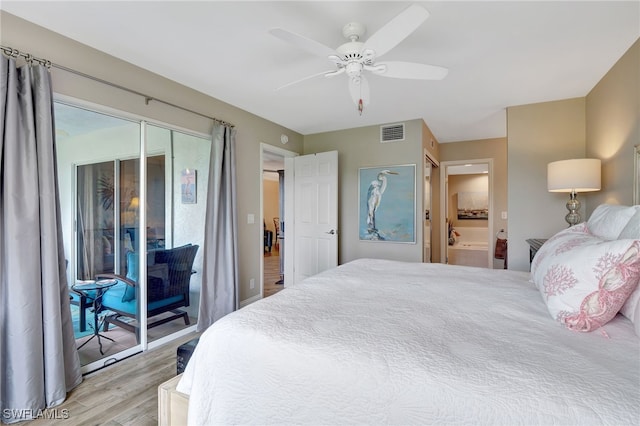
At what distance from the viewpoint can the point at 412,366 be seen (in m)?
0.92

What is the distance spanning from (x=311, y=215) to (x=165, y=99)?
237 centimetres

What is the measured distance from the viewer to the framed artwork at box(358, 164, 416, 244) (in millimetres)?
3943

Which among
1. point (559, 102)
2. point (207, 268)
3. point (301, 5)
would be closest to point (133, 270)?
point (207, 268)

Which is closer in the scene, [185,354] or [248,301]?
[185,354]

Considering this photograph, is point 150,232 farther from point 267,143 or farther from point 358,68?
point 358,68

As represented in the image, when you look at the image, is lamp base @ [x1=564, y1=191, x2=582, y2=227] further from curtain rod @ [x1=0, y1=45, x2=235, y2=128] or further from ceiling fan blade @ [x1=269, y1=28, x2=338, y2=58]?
curtain rod @ [x1=0, y1=45, x2=235, y2=128]

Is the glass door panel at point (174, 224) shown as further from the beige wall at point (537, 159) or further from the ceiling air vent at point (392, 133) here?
the beige wall at point (537, 159)

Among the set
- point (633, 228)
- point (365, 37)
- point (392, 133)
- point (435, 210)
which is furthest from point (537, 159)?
point (365, 37)

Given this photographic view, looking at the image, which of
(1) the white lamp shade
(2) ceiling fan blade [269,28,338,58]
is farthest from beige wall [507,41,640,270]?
(2) ceiling fan blade [269,28,338,58]

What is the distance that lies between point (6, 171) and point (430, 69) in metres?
2.65

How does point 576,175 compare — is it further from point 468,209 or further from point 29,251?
point 468,209

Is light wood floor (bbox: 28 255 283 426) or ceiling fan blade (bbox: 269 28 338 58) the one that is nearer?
ceiling fan blade (bbox: 269 28 338 58)

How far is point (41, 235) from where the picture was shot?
1859mm

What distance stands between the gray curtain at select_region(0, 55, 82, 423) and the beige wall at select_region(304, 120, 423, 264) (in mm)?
3263
